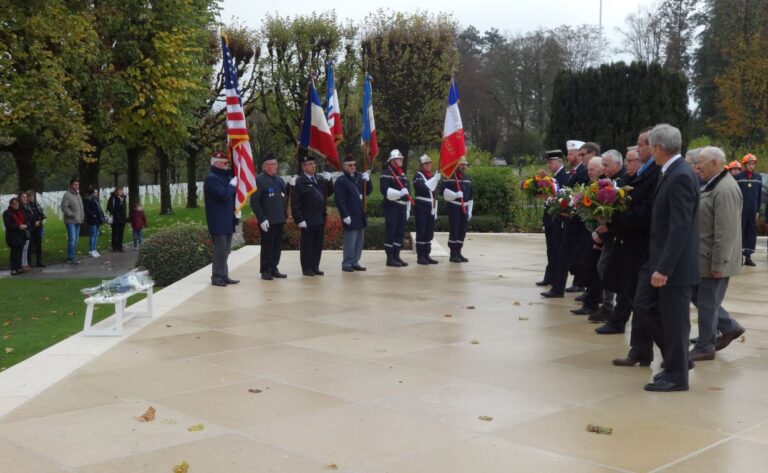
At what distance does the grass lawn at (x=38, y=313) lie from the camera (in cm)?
991

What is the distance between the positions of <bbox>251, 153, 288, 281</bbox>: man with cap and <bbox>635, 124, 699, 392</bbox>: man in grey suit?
7.81 m

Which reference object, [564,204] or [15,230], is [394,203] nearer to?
[564,204]

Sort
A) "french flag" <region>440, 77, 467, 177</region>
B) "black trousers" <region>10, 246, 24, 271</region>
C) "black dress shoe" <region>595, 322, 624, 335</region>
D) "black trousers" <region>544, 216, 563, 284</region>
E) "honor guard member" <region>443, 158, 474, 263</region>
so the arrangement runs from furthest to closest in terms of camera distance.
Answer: "black trousers" <region>10, 246, 24, 271</region> → "french flag" <region>440, 77, 467, 177</region> → "honor guard member" <region>443, 158, 474, 263</region> → "black trousers" <region>544, 216, 563, 284</region> → "black dress shoe" <region>595, 322, 624, 335</region>

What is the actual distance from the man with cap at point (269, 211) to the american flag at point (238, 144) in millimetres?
217

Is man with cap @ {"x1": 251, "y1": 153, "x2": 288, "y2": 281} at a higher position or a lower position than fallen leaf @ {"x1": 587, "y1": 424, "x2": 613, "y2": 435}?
higher

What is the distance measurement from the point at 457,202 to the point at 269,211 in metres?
4.07

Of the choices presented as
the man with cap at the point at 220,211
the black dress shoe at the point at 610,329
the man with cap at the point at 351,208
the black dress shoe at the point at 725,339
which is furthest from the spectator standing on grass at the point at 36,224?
the black dress shoe at the point at 725,339

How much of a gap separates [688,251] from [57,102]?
758 inches

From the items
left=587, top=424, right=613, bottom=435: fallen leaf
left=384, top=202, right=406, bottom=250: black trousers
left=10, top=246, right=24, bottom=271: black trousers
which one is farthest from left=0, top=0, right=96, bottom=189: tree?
left=587, top=424, right=613, bottom=435: fallen leaf

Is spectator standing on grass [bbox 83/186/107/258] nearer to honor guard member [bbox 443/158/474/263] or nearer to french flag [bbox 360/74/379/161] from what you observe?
french flag [bbox 360/74/379/161]

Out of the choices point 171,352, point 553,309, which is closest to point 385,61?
point 553,309

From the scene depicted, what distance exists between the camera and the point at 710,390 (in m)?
6.64

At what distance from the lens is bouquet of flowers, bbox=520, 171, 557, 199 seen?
10766mm

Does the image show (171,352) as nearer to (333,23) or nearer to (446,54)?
(446,54)
